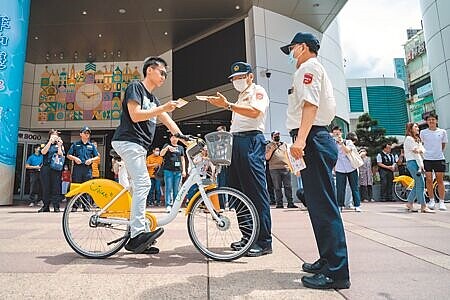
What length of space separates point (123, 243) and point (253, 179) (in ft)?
4.42

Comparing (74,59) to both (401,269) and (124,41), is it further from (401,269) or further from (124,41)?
(401,269)

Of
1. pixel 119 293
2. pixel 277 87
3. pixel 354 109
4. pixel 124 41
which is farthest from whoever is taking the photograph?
pixel 354 109

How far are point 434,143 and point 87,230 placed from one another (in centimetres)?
634

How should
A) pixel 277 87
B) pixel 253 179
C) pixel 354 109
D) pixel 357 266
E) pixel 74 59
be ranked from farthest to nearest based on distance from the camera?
pixel 354 109 → pixel 74 59 → pixel 277 87 → pixel 253 179 → pixel 357 266

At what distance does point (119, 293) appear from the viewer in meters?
1.96

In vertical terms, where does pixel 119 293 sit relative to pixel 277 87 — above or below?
below

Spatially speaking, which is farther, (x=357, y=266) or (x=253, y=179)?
(x=253, y=179)

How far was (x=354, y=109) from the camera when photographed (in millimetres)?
44781

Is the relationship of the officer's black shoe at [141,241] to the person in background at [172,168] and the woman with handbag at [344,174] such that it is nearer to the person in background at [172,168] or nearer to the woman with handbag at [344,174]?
the person in background at [172,168]

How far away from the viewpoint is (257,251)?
9.62 feet

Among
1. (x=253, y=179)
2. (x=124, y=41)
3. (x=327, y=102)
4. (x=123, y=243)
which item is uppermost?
(x=124, y=41)

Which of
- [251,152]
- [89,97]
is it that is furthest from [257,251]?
[89,97]

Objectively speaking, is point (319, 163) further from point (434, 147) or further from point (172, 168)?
point (172, 168)

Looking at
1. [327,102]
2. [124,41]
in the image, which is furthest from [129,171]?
[124,41]
